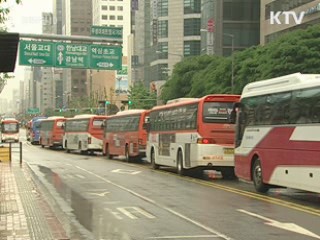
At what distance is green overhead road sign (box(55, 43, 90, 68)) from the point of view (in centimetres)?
3388

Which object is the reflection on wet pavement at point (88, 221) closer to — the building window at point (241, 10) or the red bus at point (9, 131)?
the red bus at point (9, 131)

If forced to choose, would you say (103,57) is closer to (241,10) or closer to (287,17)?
(287,17)

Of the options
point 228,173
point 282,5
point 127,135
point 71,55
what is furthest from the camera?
point 282,5

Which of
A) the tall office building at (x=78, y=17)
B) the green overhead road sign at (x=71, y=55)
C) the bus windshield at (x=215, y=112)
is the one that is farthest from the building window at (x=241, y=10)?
the bus windshield at (x=215, y=112)

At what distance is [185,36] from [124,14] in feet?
209

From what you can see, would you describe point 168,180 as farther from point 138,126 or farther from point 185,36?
point 185,36

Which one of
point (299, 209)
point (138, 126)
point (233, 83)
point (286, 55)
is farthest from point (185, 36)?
point (299, 209)

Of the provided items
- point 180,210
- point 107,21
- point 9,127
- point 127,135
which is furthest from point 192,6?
point 180,210

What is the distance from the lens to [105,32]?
29859mm

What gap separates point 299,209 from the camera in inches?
541

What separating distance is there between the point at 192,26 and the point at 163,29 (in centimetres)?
612

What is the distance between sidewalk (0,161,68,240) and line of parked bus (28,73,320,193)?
242 inches

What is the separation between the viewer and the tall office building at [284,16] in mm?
65062

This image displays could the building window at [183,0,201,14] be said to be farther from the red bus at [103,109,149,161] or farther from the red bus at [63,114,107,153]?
the red bus at [103,109,149,161]
